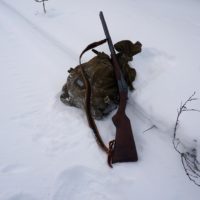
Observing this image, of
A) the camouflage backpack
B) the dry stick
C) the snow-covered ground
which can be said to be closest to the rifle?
the snow-covered ground

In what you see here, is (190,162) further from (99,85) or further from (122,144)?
(99,85)

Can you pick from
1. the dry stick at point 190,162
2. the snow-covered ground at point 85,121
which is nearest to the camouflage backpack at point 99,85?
the snow-covered ground at point 85,121

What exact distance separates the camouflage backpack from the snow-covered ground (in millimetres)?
104

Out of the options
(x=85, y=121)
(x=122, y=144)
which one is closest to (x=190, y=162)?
(x=122, y=144)

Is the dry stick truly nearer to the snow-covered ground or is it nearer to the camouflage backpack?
the snow-covered ground

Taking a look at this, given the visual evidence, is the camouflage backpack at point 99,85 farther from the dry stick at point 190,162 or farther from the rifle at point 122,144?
the dry stick at point 190,162

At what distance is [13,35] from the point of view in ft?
13.1

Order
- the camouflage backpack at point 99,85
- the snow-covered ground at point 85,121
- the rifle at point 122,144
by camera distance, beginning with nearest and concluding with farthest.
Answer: the snow-covered ground at point 85,121 < the rifle at point 122,144 < the camouflage backpack at point 99,85

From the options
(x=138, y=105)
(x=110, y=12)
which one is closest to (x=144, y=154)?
(x=138, y=105)

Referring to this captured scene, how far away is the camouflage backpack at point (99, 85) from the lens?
2.06 m

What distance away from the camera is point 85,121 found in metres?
2.15

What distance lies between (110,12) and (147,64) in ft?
6.51

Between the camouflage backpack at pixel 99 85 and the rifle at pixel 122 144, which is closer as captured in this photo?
the rifle at pixel 122 144

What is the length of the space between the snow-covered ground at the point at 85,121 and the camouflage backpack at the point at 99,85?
0.10 m
